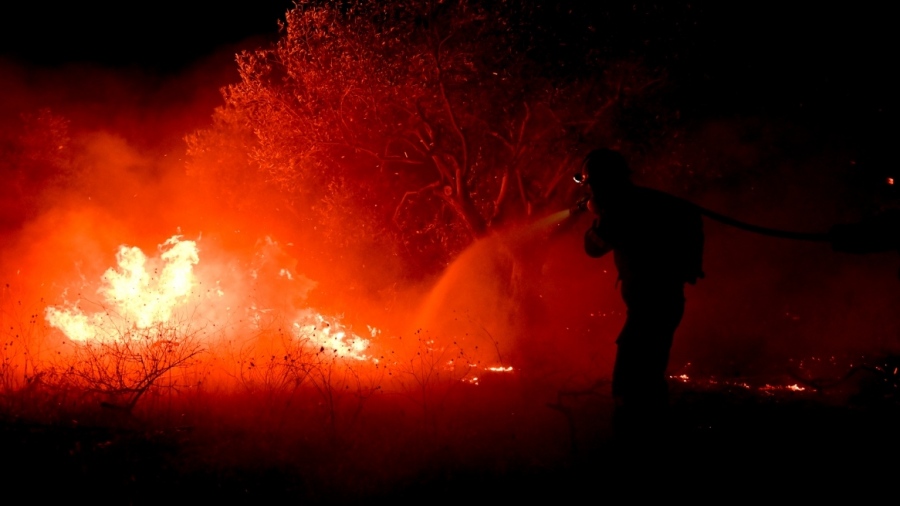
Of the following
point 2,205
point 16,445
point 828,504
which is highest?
point 2,205

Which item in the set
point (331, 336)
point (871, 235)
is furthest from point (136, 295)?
point (871, 235)

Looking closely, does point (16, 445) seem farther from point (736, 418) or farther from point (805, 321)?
point (805, 321)

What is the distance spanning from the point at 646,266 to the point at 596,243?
46 cm

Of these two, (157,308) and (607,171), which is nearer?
(607,171)

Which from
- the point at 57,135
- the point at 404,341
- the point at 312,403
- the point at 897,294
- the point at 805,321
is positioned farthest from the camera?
the point at 57,135

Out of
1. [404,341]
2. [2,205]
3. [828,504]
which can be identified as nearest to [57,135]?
[2,205]

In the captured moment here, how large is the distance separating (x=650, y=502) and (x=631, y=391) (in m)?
0.86

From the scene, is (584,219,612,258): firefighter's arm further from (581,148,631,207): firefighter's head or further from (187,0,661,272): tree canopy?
(187,0,661,272): tree canopy

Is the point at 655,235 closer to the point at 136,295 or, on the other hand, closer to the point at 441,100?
the point at 441,100

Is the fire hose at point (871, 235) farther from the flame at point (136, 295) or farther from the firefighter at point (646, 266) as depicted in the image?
the flame at point (136, 295)

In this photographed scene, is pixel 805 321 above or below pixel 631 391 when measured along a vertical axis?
above

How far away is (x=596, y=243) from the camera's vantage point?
15.6 feet

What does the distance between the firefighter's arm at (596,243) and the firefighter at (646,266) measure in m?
0.11

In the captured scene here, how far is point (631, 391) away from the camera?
447cm
